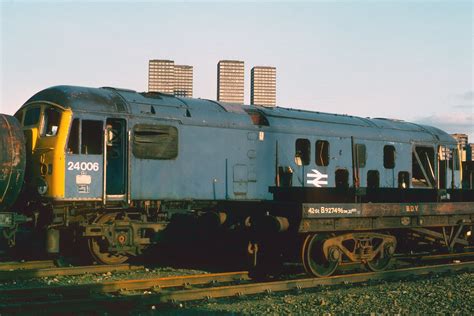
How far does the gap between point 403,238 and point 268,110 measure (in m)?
4.77

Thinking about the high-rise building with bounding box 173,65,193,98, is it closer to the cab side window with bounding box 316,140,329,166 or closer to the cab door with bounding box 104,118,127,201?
the cab side window with bounding box 316,140,329,166

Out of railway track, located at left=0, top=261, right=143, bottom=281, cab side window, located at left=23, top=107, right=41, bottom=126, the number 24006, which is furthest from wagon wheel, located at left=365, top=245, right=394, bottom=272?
cab side window, located at left=23, top=107, right=41, bottom=126

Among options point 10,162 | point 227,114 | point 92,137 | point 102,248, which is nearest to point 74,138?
point 92,137

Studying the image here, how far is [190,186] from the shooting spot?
13805mm

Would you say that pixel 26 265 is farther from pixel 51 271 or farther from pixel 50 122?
pixel 50 122

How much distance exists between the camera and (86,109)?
41.2 feet

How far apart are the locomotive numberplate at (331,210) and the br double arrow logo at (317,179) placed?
4783 mm

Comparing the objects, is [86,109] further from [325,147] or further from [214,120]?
[325,147]

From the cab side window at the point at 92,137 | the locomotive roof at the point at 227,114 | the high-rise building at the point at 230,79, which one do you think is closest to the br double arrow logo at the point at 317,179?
the locomotive roof at the point at 227,114

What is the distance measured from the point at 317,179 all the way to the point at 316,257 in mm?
5134

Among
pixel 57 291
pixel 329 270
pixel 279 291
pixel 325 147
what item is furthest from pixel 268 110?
pixel 57 291

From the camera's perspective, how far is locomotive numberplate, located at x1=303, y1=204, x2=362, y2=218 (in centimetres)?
1054

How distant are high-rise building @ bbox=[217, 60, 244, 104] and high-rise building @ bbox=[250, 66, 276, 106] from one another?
1.01 m

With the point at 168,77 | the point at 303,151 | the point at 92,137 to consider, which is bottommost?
the point at 303,151
